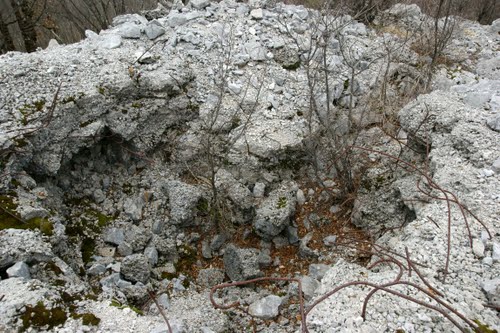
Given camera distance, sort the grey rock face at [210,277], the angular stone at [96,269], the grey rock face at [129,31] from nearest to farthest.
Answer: the angular stone at [96,269] < the grey rock face at [210,277] < the grey rock face at [129,31]

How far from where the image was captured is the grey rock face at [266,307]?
2.77m

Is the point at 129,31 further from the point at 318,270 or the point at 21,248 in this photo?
the point at 318,270

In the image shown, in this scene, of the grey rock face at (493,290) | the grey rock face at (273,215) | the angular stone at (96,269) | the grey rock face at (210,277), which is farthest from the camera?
the grey rock face at (273,215)

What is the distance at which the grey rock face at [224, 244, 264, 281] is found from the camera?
311 cm

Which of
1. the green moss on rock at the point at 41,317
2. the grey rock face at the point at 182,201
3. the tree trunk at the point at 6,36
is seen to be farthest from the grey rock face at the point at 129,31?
the tree trunk at the point at 6,36

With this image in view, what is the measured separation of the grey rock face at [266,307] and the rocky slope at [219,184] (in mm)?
10

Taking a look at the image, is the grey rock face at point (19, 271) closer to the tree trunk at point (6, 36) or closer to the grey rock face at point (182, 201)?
the grey rock face at point (182, 201)

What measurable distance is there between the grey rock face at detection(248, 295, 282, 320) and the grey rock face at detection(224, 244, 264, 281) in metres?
0.29

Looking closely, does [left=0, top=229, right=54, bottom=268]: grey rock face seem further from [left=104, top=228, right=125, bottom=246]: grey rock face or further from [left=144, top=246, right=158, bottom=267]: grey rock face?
[left=144, top=246, right=158, bottom=267]: grey rock face

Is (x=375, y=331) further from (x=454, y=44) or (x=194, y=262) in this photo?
(x=454, y=44)

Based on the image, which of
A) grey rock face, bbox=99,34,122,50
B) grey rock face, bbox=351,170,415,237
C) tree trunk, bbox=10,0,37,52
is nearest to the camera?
grey rock face, bbox=351,170,415,237

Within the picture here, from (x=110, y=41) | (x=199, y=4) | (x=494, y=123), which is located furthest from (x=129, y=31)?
(x=494, y=123)

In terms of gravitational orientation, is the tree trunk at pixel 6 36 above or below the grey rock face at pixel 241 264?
above

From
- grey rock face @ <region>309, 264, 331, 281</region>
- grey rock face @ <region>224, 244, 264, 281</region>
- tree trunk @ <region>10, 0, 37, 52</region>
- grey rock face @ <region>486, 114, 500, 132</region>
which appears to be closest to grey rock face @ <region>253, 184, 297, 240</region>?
grey rock face @ <region>224, 244, 264, 281</region>
